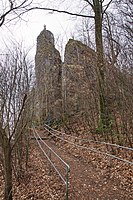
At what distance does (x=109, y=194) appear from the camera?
5660 millimetres

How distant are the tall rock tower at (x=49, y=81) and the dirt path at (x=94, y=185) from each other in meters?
8.98

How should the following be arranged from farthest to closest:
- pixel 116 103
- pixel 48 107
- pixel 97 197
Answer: pixel 48 107
pixel 116 103
pixel 97 197

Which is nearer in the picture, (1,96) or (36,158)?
(1,96)

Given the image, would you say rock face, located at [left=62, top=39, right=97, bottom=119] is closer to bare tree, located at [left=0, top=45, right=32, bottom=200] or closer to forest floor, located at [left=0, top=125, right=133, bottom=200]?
forest floor, located at [left=0, top=125, right=133, bottom=200]

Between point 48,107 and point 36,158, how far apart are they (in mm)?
8352

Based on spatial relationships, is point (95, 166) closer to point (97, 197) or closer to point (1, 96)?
point (97, 197)

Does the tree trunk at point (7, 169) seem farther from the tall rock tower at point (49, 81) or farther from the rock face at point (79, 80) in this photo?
the tall rock tower at point (49, 81)

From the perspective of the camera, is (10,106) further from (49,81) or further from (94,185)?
(49,81)

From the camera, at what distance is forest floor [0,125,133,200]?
19.1 ft

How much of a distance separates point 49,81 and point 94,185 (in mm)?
13073

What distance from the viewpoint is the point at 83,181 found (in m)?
6.68

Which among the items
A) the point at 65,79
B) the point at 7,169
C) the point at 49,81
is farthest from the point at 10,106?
the point at 49,81

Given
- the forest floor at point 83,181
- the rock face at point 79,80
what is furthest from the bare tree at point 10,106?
the rock face at point 79,80

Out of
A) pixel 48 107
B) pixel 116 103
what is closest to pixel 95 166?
pixel 116 103
